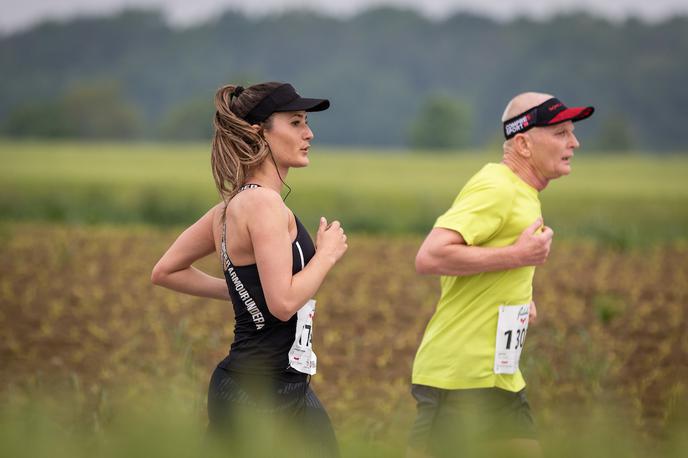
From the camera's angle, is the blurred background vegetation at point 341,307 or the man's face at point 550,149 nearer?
the blurred background vegetation at point 341,307

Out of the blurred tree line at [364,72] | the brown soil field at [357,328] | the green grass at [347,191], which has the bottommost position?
the blurred tree line at [364,72]

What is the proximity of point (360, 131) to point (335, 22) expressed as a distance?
155ft

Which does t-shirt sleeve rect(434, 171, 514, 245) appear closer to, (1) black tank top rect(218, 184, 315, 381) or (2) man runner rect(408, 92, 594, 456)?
(2) man runner rect(408, 92, 594, 456)

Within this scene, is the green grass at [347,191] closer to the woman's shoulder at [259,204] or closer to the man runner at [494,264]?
the man runner at [494,264]

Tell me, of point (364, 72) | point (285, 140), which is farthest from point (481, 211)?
point (364, 72)

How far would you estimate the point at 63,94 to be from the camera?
429 feet

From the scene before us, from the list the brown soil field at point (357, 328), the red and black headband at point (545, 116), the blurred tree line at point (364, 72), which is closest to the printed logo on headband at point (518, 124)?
the red and black headband at point (545, 116)

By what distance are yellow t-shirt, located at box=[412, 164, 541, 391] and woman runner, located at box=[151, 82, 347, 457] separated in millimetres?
698

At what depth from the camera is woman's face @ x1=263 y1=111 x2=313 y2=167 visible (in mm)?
3244

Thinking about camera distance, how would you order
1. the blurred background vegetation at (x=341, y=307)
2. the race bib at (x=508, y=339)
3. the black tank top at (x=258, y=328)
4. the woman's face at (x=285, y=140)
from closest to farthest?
1. the blurred background vegetation at (x=341, y=307)
2. the black tank top at (x=258, y=328)
3. the woman's face at (x=285, y=140)
4. the race bib at (x=508, y=339)

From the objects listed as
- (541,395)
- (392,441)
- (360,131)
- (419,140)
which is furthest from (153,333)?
(360,131)

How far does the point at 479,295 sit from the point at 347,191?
25.6 metres

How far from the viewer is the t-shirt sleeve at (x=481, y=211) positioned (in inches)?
148

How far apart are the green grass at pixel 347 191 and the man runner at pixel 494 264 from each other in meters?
12.5
